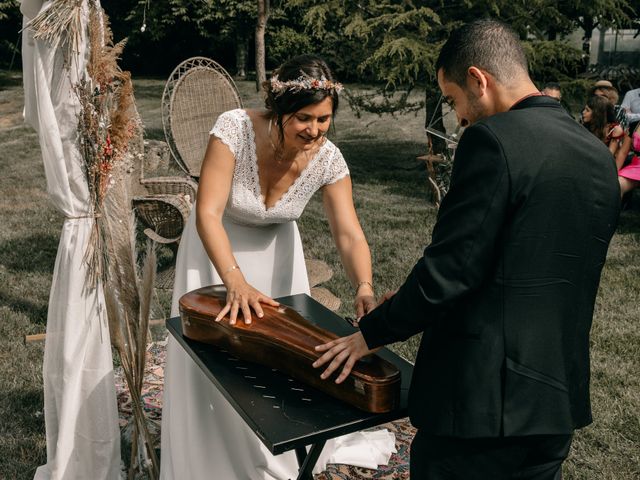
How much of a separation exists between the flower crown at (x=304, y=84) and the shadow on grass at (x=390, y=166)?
23.2 ft

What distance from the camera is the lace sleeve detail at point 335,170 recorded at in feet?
9.85

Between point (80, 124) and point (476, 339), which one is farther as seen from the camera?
point (80, 124)

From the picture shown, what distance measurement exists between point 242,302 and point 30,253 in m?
5.43

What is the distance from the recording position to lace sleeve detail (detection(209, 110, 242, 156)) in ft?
9.23

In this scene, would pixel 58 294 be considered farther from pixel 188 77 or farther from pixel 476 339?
pixel 188 77

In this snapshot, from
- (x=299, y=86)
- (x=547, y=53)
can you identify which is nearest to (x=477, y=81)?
(x=299, y=86)

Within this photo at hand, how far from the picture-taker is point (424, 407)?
5.99 ft

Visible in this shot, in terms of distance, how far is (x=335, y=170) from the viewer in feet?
9.87

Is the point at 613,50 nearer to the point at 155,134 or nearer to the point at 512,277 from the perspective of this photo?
the point at 155,134

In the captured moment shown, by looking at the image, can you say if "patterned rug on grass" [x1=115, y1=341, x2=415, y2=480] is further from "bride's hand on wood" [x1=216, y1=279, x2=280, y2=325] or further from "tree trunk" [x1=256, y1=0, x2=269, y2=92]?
"tree trunk" [x1=256, y1=0, x2=269, y2=92]

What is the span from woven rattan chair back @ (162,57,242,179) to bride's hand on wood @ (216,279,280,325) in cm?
367

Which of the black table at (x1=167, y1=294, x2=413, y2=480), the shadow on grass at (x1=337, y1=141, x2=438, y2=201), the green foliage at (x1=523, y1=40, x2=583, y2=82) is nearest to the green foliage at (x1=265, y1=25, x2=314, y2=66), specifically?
the shadow on grass at (x1=337, y1=141, x2=438, y2=201)

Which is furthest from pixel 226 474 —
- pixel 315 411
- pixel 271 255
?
pixel 315 411

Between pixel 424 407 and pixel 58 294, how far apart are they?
1924 millimetres
